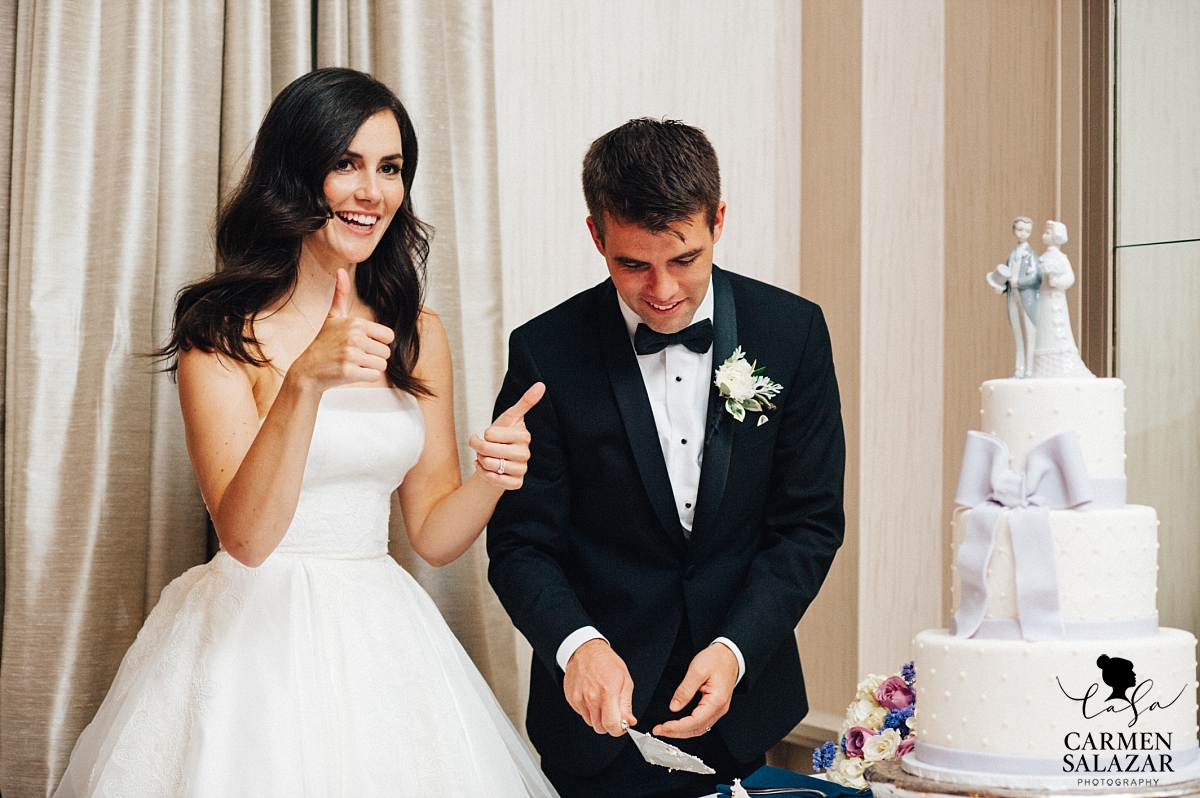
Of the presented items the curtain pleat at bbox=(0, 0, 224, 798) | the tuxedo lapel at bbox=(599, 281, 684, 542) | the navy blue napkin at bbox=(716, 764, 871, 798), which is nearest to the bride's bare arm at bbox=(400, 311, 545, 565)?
the tuxedo lapel at bbox=(599, 281, 684, 542)

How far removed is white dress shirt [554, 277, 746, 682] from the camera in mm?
2158

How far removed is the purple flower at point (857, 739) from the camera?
203cm

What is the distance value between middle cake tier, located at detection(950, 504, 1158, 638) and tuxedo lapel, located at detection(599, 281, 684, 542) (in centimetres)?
68

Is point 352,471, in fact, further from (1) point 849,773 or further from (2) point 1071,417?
(2) point 1071,417

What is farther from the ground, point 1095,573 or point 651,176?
point 651,176

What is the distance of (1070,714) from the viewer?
149 cm

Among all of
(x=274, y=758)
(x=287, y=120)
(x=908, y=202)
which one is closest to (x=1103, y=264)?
(x=908, y=202)

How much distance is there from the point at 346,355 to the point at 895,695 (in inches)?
45.3

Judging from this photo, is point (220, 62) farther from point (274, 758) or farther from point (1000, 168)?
point (1000, 168)

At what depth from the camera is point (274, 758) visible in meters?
1.83

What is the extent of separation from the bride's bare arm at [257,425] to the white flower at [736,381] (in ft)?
2.06

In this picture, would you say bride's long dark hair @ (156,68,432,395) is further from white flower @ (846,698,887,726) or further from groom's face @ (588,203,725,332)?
white flower @ (846,698,887,726)

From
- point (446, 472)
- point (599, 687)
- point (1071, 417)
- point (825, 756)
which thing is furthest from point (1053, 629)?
point (446, 472)

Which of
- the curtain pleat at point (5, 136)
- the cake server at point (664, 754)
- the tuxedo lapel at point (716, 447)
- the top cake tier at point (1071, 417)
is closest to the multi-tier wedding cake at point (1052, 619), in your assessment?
the top cake tier at point (1071, 417)
